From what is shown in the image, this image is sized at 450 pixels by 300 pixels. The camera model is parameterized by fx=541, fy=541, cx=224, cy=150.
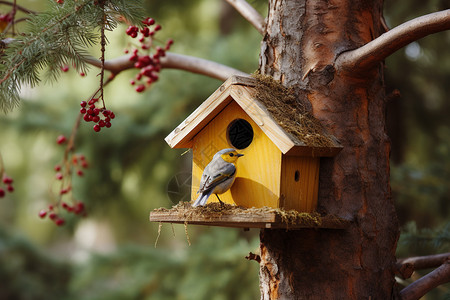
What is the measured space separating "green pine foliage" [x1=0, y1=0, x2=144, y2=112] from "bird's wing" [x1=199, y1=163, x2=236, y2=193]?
1.99 feet

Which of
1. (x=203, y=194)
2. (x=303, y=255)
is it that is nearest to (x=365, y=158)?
(x=303, y=255)

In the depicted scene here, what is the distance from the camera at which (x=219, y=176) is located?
1945 millimetres

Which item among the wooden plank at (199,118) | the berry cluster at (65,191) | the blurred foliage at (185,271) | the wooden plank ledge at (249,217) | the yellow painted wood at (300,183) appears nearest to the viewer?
the wooden plank ledge at (249,217)

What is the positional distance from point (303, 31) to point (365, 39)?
0.26 metres

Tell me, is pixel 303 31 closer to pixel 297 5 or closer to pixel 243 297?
pixel 297 5

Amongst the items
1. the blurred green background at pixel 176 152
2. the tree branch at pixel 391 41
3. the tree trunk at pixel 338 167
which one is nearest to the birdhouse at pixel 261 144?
the tree trunk at pixel 338 167

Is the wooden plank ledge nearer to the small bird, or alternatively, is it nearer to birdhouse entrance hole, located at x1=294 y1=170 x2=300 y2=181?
the small bird

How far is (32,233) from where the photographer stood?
984 cm

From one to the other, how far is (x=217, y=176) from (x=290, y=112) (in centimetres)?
37

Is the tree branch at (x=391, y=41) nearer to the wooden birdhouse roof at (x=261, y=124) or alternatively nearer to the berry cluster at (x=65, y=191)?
the wooden birdhouse roof at (x=261, y=124)

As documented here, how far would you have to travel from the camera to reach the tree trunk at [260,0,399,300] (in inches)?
79.8

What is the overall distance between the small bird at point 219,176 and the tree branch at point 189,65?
71 centimetres

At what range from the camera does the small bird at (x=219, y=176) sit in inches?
76.4

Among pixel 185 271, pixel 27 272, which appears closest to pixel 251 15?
pixel 185 271
